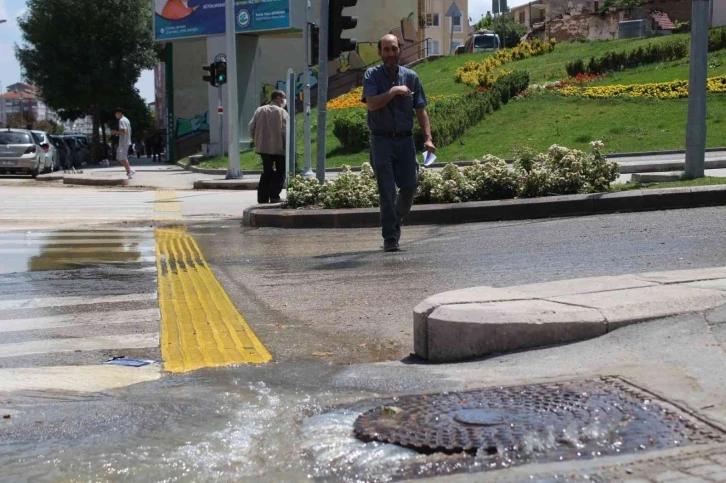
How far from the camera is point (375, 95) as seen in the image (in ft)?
28.3

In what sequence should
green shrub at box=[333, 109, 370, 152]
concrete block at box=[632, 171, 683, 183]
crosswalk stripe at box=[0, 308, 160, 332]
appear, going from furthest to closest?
green shrub at box=[333, 109, 370, 152]
concrete block at box=[632, 171, 683, 183]
crosswalk stripe at box=[0, 308, 160, 332]

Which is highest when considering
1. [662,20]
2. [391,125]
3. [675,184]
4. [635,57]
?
[662,20]

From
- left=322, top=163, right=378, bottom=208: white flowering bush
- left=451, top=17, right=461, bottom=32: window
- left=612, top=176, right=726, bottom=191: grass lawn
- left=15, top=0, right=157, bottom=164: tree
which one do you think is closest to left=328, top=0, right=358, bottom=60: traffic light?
left=322, top=163, right=378, bottom=208: white flowering bush

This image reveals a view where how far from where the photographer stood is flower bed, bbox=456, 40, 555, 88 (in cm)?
3491

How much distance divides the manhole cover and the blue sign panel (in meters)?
31.4

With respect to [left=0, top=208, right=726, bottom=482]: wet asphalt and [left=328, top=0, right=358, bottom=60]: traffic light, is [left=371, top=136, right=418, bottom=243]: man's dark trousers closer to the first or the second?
[left=0, top=208, right=726, bottom=482]: wet asphalt

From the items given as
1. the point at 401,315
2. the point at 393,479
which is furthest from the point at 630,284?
the point at 393,479

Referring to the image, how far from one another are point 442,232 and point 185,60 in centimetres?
3956

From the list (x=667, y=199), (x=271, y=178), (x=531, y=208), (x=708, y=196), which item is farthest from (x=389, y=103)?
(x=271, y=178)

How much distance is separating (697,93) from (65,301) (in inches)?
354

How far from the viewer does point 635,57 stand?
34688 mm

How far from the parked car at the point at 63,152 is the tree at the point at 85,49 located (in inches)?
453

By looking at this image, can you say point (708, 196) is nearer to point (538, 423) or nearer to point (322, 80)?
point (322, 80)

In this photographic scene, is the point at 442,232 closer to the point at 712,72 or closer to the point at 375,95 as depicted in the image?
the point at 375,95
